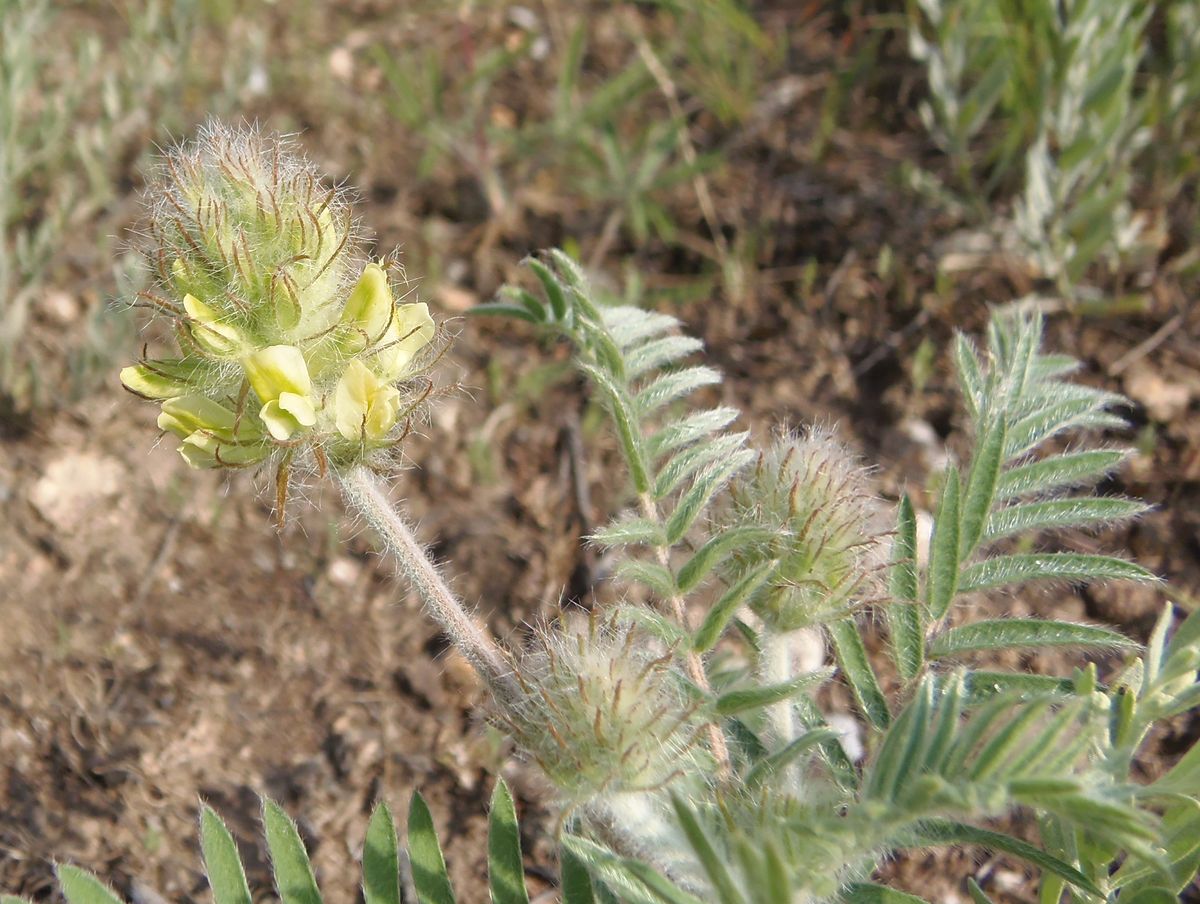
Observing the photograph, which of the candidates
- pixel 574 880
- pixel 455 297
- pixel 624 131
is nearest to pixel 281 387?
pixel 574 880

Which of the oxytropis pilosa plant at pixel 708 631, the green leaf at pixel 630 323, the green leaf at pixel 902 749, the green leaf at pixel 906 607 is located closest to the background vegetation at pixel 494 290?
the green leaf at pixel 630 323

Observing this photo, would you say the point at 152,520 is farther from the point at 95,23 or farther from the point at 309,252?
the point at 95,23

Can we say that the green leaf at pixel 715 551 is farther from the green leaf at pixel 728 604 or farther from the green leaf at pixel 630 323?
the green leaf at pixel 630 323

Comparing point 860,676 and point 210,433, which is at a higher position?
point 210,433

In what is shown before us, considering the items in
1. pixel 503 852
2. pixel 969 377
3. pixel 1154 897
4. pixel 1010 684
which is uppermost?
pixel 969 377

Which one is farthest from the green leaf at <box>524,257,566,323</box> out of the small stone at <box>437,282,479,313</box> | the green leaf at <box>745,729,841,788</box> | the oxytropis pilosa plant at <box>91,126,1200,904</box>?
the small stone at <box>437,282,479,313</box>

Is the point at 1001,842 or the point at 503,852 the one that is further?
the point at 503,852

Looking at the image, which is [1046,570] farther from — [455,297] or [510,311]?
[455,297]
